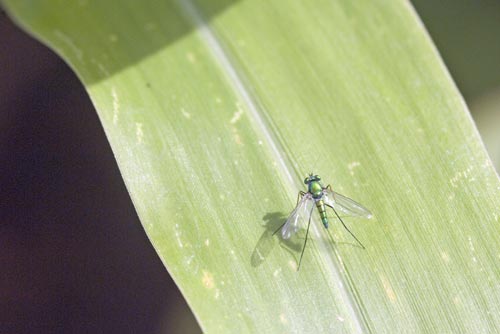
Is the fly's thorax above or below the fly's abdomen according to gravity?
above

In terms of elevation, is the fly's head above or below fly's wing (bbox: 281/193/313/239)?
above

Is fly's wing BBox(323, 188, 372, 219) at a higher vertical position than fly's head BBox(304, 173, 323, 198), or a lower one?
lower

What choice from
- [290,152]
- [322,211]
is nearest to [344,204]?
[322,211]

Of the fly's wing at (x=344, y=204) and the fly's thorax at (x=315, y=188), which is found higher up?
the fly's thorax at (x=315, y=188)

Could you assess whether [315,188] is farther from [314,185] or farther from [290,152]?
[290,152]

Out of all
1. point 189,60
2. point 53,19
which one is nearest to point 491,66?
point 189,60
